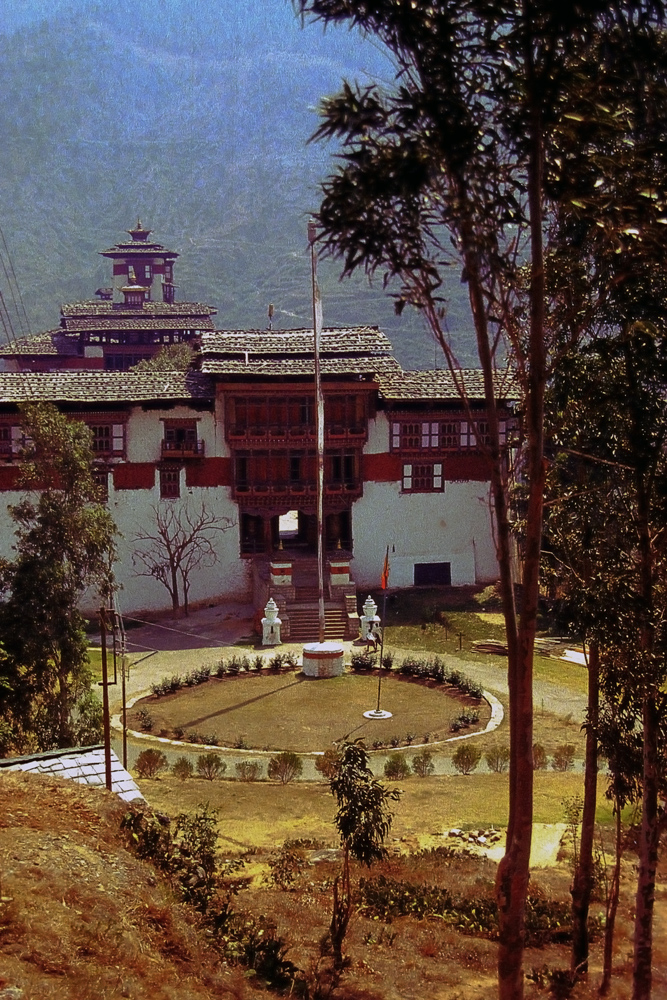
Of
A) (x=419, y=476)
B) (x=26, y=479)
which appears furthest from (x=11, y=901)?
(x=419, y=476)

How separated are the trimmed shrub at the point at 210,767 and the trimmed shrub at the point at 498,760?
4.90 m

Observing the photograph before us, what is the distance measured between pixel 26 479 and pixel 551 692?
12297 mm

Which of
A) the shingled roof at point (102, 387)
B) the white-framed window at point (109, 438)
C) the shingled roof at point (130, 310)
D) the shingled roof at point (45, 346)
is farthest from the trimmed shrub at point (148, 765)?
the shingled roof at point (130, 310)

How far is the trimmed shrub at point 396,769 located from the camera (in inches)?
755

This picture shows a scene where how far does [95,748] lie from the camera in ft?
45.6

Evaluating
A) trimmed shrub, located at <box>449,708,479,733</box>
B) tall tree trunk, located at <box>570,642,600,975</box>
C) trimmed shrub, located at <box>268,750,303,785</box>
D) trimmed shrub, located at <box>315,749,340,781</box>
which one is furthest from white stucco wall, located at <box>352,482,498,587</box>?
tall tree trunk, located at <box>570,642,600,975</box>

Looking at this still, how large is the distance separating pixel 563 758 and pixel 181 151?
151119 mm

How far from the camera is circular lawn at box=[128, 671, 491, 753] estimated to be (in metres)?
21.9

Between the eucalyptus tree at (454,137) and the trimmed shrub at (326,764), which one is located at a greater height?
the eucalyptus tree at (454,137)

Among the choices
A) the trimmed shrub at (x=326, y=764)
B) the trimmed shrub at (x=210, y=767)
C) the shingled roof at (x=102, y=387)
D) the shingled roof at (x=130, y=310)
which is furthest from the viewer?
the shingled roof at (x=130, y=310)

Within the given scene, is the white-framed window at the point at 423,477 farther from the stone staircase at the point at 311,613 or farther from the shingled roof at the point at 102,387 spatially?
the shingled roof at the point at 102,387

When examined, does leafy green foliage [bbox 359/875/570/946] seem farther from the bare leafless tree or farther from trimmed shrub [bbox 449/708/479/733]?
the bare leafless tree

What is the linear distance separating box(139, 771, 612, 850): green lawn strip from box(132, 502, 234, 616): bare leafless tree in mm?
14279

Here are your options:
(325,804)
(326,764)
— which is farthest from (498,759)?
(325,804)
